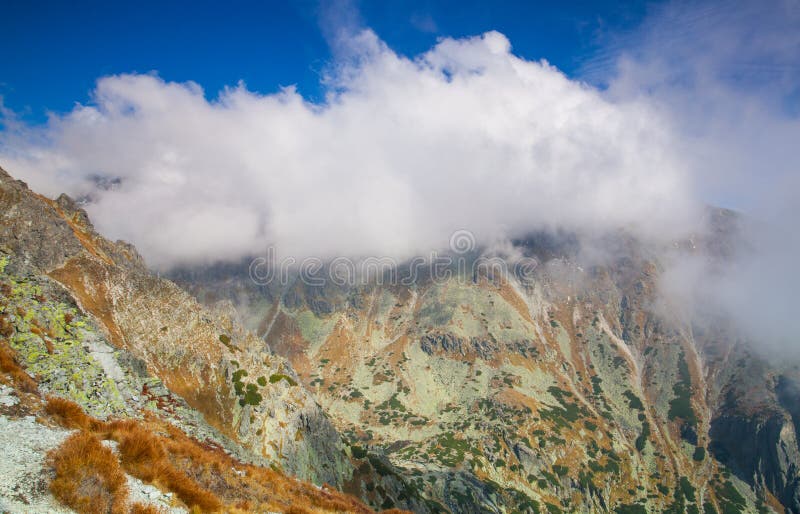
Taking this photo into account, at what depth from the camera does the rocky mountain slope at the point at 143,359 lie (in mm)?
23672

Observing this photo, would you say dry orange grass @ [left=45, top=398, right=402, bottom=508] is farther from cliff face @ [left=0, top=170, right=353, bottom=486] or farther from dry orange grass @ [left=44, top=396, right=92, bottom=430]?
cliff face @ [left=0, top=170, right=353, bottom=486]

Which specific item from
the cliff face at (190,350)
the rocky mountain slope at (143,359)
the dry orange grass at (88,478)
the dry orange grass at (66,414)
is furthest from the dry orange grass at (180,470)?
the cliff face at (190,350)

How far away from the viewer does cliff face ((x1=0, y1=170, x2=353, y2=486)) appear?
6262cm

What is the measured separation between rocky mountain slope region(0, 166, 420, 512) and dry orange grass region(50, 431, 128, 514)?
199 inches

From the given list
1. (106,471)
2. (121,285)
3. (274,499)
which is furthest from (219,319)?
(106,471)

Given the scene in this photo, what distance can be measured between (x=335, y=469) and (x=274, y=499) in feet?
222

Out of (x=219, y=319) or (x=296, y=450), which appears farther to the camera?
(x=219, y=319)

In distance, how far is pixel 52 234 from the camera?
77.5 metres

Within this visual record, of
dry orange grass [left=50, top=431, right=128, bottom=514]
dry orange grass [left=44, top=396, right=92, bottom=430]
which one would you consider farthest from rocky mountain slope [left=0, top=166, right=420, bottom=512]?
dry orange grass [left=50, top=431, right=128, bottom=514]

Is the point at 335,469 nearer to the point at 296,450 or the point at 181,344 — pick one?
the point at 296,450

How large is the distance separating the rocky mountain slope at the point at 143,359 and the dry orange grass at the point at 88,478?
506 centimetres

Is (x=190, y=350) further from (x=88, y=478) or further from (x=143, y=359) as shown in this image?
(x=88, y=478)

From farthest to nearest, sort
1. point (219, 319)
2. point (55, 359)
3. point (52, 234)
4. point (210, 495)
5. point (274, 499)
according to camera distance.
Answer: point (219, 319) → point (52, 234) → point (55, 359) → point (274, 499) → point (210, 495)

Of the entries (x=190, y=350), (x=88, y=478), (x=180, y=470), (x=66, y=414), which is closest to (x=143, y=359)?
(x=190, y=350)
